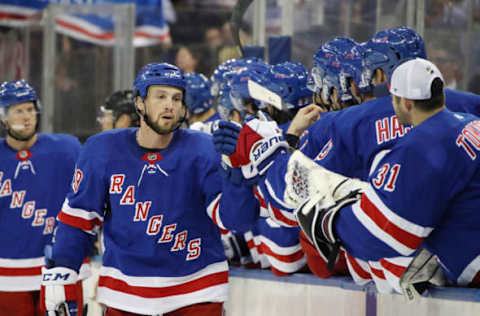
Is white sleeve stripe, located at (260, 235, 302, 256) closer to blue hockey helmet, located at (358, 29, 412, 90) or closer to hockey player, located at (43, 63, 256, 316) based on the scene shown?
hockey player, located at (43, 63, 256, 316)

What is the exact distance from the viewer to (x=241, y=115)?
4172 mm

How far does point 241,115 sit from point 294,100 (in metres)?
0.35

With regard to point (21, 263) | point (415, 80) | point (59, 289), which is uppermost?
point (415, 80)

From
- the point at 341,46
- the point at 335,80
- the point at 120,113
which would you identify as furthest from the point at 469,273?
the point at 120,113

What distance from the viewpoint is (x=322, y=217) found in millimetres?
2523

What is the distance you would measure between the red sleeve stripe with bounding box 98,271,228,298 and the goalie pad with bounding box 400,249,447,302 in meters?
0.83

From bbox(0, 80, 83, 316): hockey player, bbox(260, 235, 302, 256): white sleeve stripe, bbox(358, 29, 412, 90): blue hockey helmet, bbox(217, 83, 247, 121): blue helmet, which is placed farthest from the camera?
bbox(0, 80, 83, 316): hockey player

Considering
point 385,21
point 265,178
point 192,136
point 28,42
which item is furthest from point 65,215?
point 28,42

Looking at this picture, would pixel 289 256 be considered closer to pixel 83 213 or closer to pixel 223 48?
pixel 83 213

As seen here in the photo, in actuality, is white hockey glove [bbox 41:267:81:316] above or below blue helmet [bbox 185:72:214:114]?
below

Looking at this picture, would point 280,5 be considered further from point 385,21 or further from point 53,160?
point 53,160

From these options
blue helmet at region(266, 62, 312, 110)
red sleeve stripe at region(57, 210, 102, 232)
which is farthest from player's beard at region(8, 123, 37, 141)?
blue helmet at region(266, 62, 312, 110)

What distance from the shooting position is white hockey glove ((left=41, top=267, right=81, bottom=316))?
11.3 ft

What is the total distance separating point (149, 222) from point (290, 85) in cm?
95
